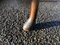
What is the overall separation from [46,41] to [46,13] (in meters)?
0.40

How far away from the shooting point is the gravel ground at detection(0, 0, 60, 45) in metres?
0.97

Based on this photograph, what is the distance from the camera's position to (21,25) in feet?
3.64

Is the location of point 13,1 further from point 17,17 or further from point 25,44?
point 25,44

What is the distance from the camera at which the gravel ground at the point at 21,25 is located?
97 centimetres

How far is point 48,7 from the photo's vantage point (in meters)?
1.42

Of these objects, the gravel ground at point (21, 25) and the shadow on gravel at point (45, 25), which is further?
the shadow on gravel at point (45, 25)

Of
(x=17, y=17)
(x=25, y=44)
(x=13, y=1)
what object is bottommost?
(x=25, y=44)

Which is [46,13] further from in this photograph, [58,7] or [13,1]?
[13,1]

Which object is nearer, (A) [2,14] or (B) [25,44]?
(B) [25,44]

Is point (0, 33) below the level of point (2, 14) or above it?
below

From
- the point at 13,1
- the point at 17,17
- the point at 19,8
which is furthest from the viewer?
the point at 13,1

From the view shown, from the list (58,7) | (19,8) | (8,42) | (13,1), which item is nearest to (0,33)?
(8,42)

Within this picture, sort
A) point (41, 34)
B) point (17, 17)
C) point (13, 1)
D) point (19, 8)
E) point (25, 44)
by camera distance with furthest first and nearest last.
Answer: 1. point (13, 1)
2. point (19, 8)
3. point (17, 17)
4. point (41, 34)
5. point (25, 44)

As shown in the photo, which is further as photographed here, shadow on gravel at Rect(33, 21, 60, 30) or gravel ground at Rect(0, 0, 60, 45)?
shadow on gravel at Rect(33, 21, 60, 30)
